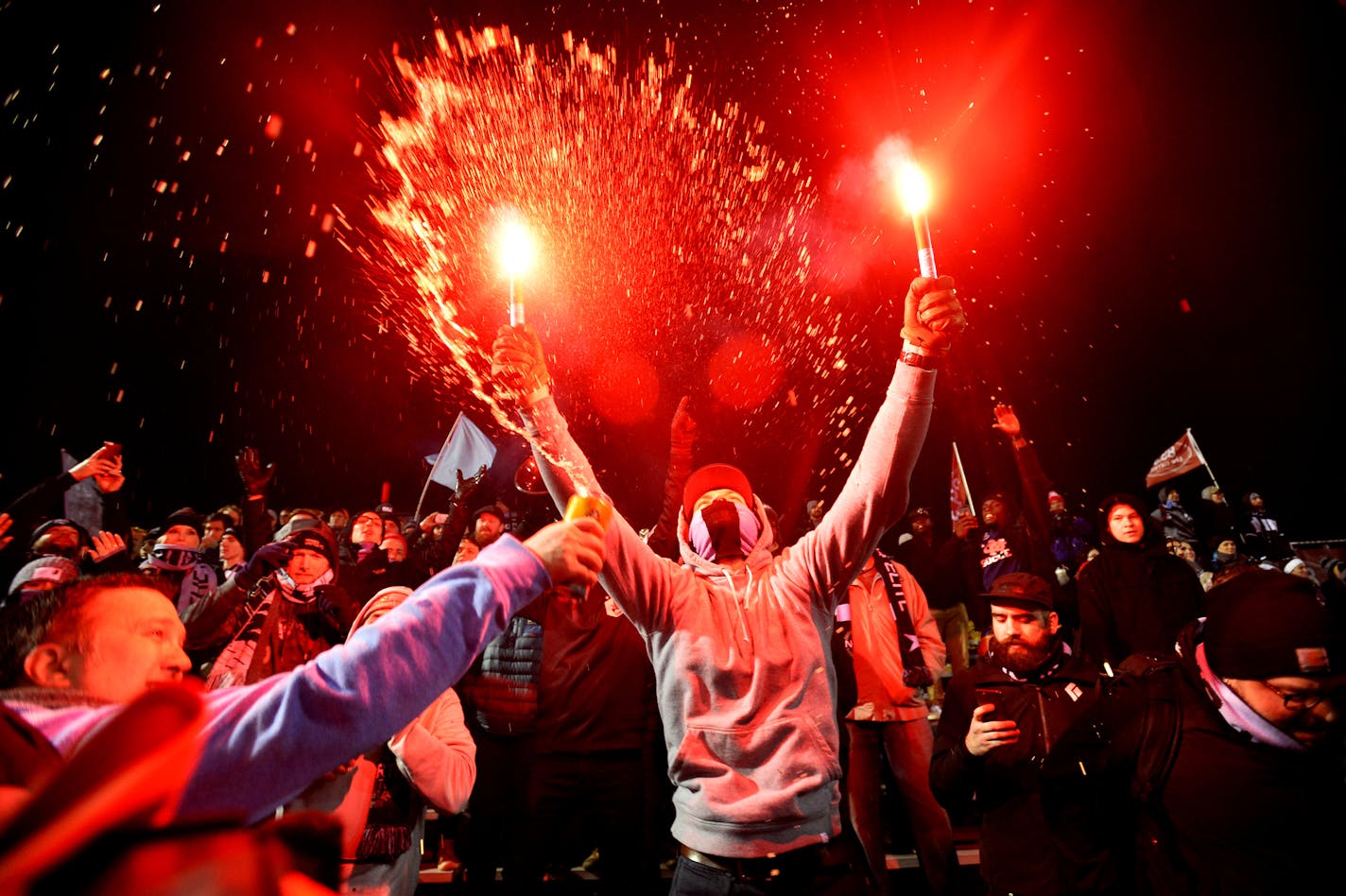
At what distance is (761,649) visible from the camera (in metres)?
2.98

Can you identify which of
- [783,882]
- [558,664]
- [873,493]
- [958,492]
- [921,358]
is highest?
[958,492]

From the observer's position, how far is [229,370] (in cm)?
1647

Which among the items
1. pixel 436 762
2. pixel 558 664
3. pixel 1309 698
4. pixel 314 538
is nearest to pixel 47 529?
pixel 314 538

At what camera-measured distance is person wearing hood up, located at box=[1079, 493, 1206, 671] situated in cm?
626

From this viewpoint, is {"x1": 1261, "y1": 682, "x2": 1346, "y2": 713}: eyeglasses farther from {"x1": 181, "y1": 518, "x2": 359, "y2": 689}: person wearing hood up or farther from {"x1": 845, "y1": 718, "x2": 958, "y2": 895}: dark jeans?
{"x1": 181, "y1": 518, "x2": 359, "y2": 689}: person wearing hood up

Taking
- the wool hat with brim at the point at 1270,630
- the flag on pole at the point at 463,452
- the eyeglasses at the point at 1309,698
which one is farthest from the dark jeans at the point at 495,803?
the flag on pole at the point at 463,452

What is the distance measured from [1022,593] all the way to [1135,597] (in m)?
2.84

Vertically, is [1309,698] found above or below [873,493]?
below

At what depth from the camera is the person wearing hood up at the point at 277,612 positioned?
4.29 meters

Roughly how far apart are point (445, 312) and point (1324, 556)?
55.9 ft

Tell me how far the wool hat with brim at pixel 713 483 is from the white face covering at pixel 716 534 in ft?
0.43

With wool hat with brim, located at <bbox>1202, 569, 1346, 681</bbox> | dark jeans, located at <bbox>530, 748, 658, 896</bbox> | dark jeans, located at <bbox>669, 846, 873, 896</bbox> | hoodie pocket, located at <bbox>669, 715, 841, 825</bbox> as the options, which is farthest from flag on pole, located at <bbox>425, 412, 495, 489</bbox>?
wool hat with brim, located at <bbox>1202, 569, 1346, 681</bbox>

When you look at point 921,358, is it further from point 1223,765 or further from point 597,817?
point 597,817

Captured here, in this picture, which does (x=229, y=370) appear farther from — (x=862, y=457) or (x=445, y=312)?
(x=862, y=457)
